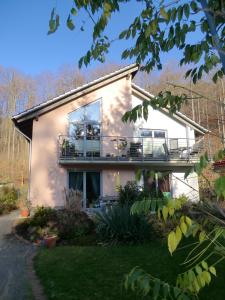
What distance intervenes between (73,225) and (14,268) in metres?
4.28

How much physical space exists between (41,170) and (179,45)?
58.7 ft

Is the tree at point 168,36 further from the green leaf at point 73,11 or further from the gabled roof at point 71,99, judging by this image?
the gabled roof at point 71,99

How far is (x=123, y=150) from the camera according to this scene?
2186 centimetres

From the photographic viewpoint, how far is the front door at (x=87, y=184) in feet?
69.1

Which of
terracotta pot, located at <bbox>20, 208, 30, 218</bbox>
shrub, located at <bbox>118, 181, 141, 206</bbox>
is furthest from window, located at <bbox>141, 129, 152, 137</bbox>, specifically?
terracotta pot, located at <bbox>20, 208, 30, 218</bbox>

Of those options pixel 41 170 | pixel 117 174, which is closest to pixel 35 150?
pixel 41 170

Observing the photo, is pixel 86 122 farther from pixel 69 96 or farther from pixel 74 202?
pixel 74 202

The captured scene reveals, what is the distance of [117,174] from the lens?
21.8 meters

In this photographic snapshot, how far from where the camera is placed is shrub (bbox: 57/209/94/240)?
489 inches

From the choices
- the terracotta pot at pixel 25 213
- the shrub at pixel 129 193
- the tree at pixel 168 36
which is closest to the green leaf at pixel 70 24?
the tree at pixel 168 36

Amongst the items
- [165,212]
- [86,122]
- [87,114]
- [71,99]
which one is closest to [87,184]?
[86,122]

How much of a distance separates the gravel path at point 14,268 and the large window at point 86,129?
8.23 metres

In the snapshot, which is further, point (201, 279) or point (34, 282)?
point (34, 282)

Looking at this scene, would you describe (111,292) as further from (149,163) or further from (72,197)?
(149,163)
